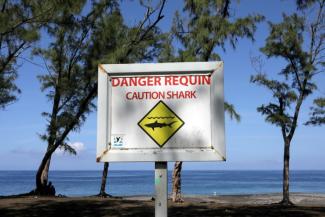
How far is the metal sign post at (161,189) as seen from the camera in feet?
8.83

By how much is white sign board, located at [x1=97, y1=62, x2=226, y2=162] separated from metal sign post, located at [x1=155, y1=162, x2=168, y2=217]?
0.06 metres

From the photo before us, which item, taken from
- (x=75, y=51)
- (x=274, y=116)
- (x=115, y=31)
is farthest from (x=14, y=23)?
(x=274, y=116)

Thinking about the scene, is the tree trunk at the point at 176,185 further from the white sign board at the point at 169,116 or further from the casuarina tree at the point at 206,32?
the white sign board at the point at 169,116

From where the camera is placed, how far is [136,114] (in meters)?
2.78

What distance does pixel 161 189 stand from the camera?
2.70 m

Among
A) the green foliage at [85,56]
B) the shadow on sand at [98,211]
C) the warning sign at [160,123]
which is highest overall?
the green foliage at [85,56]

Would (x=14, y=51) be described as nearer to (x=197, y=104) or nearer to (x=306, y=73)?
(x=197, y=104)

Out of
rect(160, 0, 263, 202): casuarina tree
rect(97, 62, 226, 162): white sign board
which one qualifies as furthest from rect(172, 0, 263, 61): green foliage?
rect(97, 62, 226, 162): white sign board

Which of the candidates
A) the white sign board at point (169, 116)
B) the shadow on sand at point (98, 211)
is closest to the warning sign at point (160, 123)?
the white sign board at point (169, 116)

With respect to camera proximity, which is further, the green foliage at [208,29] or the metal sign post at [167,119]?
the green foliage at [208,29]

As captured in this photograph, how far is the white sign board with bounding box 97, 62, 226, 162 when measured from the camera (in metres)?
2.73

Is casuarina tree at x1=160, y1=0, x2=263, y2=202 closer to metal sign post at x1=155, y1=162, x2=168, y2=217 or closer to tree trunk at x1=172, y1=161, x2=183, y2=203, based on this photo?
tree trunk at x1=172, y1=161, x2=183, y2=203

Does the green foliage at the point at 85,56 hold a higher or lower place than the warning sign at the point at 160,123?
higher

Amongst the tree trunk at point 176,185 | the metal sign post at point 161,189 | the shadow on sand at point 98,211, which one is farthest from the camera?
the tree trunk at point 176,185
